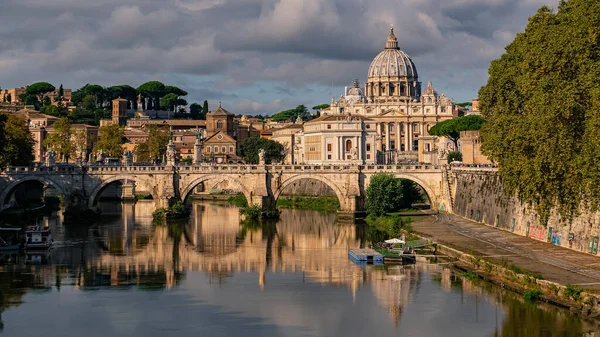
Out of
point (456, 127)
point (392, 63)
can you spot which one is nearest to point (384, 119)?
point (392, 63)

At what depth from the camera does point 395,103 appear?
534 feet

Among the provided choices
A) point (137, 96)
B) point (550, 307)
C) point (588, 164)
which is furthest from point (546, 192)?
point (137, 96)

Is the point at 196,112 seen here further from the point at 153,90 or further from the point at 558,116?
the point at 558,116

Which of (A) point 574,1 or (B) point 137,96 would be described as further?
(B) point 137,96

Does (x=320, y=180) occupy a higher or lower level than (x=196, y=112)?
lower

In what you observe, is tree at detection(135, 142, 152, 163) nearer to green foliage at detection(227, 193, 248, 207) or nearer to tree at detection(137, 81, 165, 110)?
green foliage at detection(227, 193, 248, 207)

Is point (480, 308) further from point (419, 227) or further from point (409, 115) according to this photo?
point (409, 115)

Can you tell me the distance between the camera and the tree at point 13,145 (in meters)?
67.1

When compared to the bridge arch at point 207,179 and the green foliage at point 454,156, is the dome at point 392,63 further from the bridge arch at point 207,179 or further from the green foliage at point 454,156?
the bridge arch at point 207,179

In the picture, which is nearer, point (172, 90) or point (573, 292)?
point (573, 292)

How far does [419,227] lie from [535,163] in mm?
16636

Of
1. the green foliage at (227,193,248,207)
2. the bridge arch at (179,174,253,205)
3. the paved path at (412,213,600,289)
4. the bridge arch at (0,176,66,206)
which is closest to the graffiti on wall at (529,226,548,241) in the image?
the paved path at (412,213,600,289)

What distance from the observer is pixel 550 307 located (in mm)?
33812

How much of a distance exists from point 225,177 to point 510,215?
26481mm
